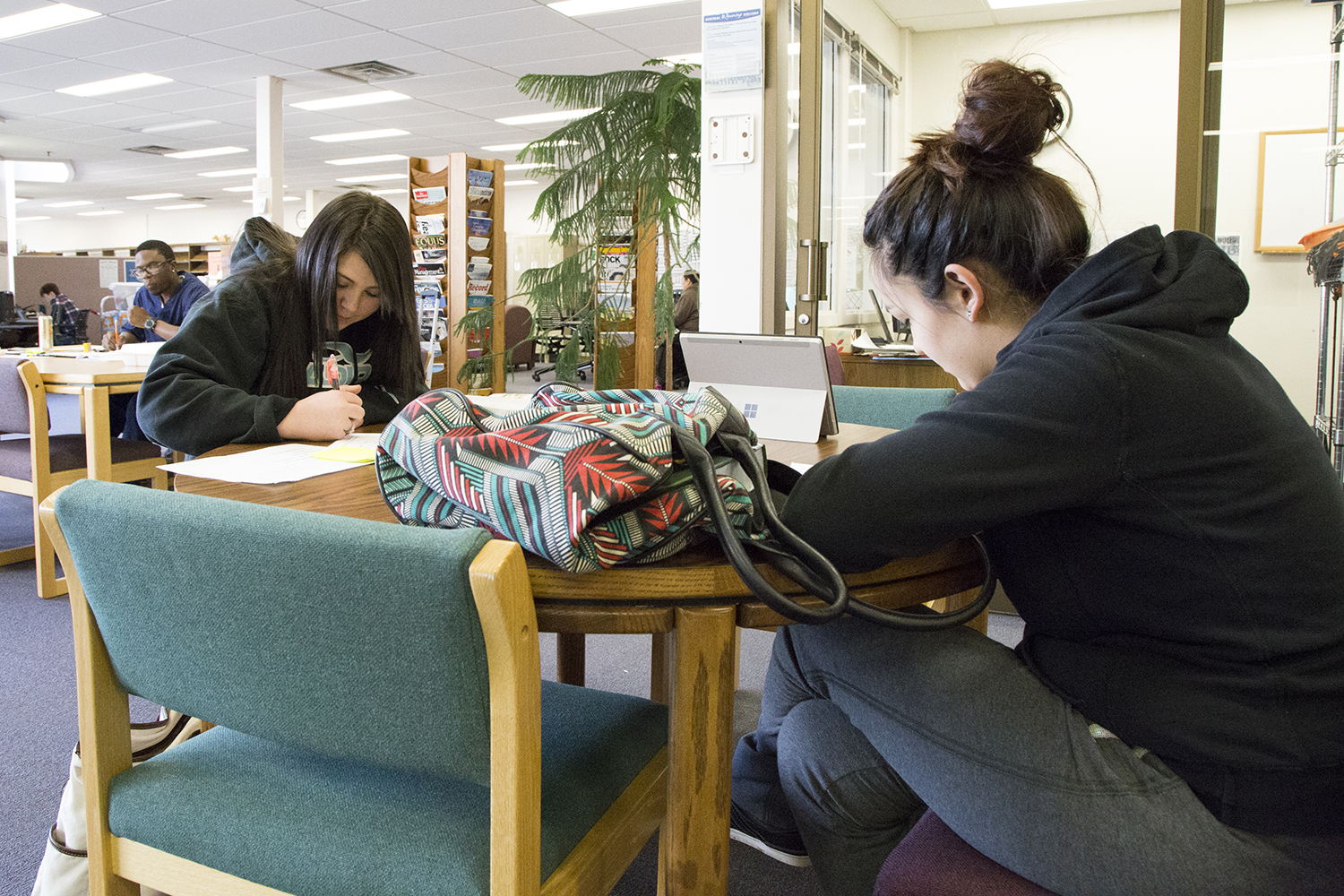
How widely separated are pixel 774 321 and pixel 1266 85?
1.87 metres

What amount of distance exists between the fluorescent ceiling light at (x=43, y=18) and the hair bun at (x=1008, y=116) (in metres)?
6.26

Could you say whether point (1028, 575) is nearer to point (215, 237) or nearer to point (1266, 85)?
point (1266, 85)

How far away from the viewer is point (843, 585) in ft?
2.29

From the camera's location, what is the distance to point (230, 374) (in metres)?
1.61

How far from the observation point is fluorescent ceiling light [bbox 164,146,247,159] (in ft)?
32.5

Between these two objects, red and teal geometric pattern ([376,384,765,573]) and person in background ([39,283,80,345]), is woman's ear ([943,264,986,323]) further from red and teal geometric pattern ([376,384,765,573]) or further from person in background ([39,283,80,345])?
person in background ([39,283,80,345])

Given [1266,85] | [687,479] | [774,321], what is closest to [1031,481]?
[687,479]

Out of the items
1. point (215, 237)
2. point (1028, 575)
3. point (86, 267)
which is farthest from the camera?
point (215, 237)

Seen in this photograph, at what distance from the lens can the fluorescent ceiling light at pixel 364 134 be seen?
8.91 meters

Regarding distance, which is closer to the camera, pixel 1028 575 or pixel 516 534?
pixel 516 534

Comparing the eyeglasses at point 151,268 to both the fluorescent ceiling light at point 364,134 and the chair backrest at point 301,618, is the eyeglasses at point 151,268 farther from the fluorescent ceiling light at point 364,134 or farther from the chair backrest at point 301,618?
the chair backrest at point 301,618

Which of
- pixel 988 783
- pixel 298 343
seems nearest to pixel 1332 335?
pixel 988 783

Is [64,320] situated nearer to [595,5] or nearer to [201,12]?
[201,12]

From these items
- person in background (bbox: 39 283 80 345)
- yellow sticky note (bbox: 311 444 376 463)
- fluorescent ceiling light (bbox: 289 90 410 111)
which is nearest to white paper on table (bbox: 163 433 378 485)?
yellow sticky note (bbox: 311 444 376 463)
